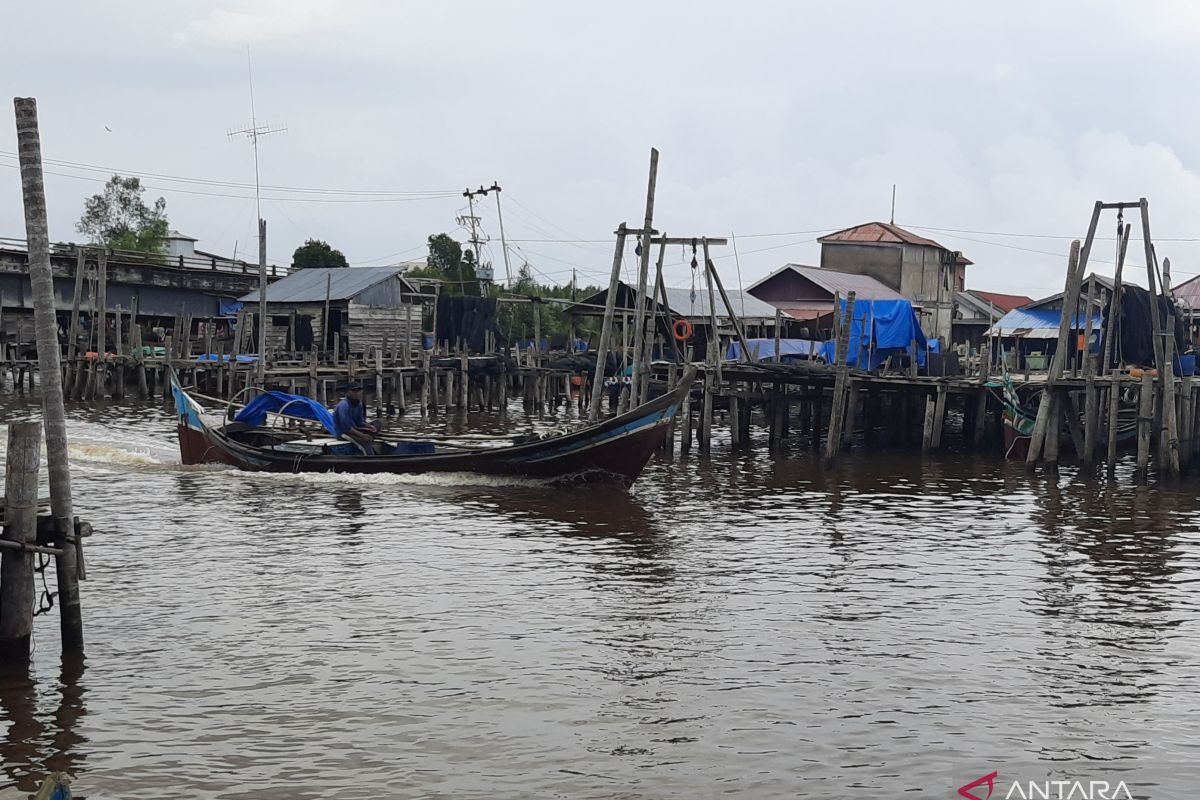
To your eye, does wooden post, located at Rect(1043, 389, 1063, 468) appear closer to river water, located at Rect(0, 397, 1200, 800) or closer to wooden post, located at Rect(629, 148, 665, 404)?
river water, located at Rect(0, 397, 1200, 800)

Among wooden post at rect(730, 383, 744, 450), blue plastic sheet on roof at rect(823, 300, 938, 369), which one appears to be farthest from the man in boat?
blue plastic sheet on roof at rect(823, 300, 938, 369)

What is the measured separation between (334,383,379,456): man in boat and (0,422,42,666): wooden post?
11.6 m

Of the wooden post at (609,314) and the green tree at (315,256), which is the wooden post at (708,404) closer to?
the wooden post at (609,314)

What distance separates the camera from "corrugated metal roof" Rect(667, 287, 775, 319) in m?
39.4

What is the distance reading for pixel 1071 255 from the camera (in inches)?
957

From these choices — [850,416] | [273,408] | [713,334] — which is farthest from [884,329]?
[273,408]

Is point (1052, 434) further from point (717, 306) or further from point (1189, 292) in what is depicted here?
point (1189, 292)

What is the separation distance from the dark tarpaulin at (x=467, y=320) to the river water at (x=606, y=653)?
27729 mm

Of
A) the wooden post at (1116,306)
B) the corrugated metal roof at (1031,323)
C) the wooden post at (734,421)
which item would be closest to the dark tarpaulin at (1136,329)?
the wooden post at (1116,306)

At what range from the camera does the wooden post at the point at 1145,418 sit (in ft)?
75.5

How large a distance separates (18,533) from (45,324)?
1545mm

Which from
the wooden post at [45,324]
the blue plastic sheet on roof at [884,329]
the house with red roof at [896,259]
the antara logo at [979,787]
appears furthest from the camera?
the house with red roof at [896,259]

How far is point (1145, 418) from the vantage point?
23.4 metres

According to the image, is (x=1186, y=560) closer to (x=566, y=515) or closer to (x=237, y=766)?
(x=566, y=515)
